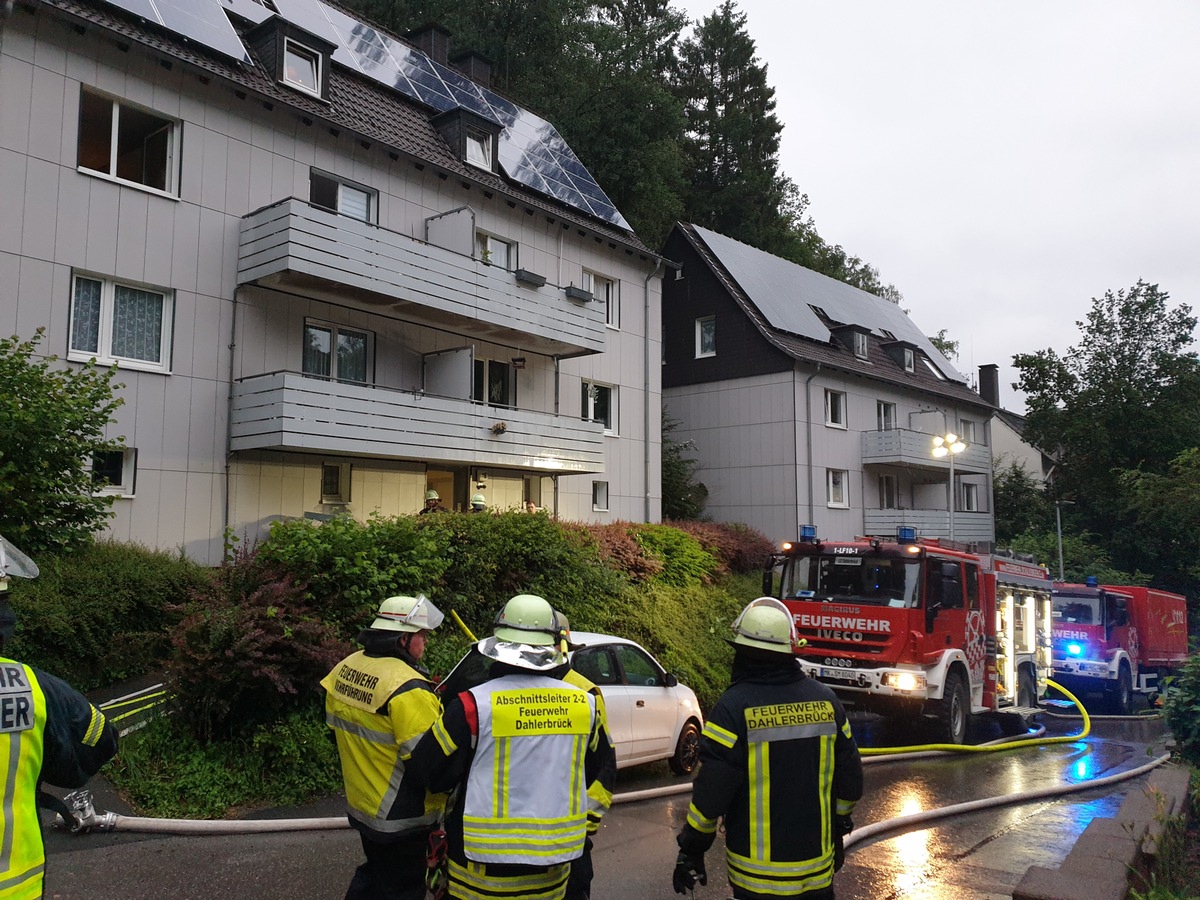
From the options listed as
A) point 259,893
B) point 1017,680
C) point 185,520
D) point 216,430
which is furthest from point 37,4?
point 1017,680

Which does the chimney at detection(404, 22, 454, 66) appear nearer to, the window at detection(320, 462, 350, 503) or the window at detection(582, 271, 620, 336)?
the window at detection(582, 271, 620, 336)

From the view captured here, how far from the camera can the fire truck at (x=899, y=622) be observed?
11.1 m

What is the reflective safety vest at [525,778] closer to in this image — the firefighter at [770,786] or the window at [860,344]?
the firefighter at [770,786]

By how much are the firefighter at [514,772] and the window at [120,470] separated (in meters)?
10.4

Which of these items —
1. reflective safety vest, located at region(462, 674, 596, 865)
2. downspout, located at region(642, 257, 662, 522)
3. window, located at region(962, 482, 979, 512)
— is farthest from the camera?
window, located at region(962, 482, 979, 512)

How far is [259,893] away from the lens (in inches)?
216

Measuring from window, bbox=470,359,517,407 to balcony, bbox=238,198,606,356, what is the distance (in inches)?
23.4

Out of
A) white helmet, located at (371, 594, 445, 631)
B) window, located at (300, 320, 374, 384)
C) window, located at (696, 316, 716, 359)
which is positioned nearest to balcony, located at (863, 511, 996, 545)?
window, located at (696, 316, 716, 359)

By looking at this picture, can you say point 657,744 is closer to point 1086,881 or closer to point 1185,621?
point 1086,881

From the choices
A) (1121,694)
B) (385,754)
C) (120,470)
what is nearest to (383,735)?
(385,754)

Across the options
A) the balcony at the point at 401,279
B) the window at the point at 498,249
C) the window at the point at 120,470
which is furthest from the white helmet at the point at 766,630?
the window at the point at 498,249

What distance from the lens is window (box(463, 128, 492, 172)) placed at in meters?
18.8

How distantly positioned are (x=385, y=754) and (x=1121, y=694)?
18621 millimetres

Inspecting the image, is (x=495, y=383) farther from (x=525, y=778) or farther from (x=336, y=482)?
(x=525, y=778)
